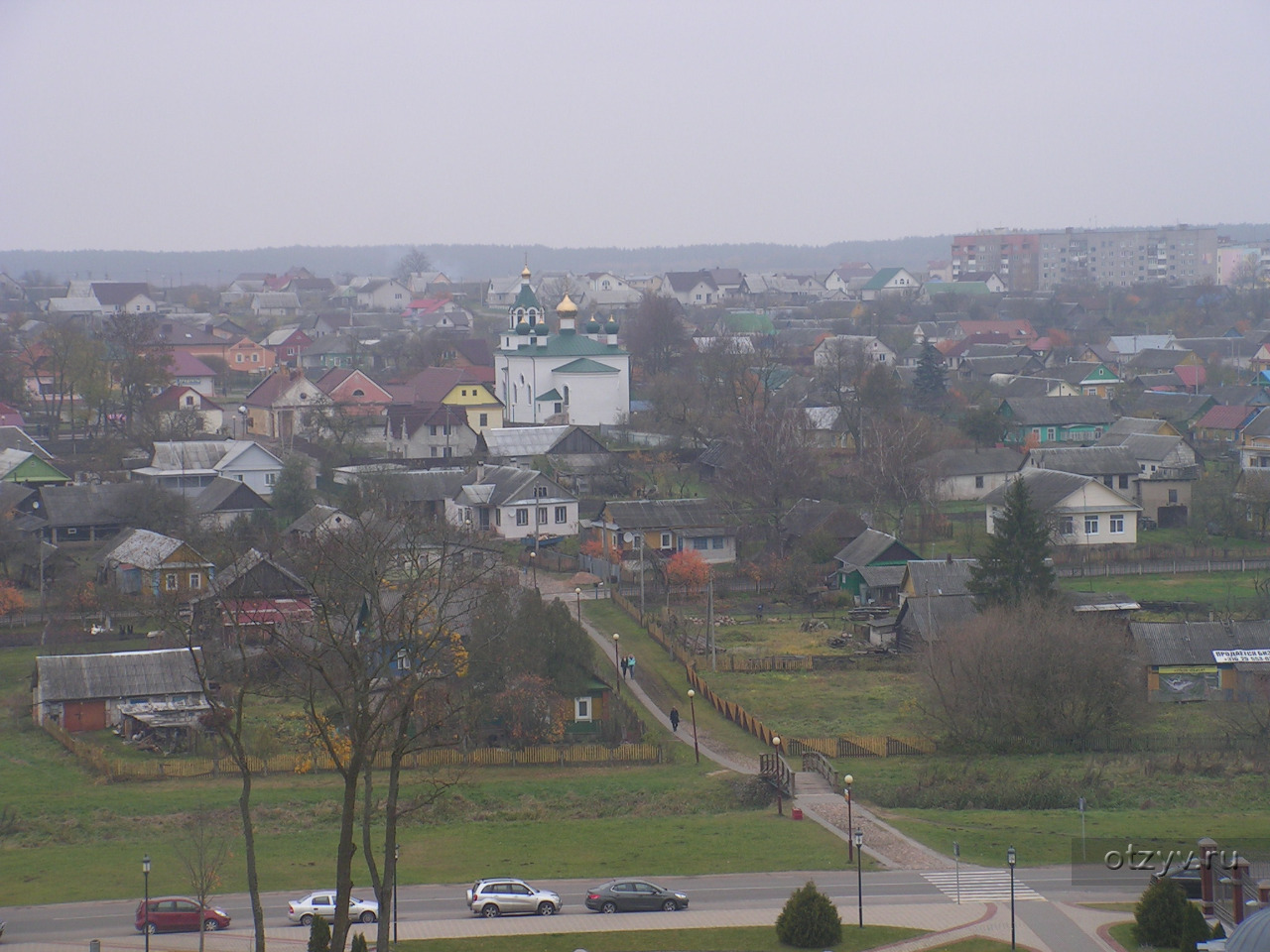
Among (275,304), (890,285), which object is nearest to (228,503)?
(275,304)

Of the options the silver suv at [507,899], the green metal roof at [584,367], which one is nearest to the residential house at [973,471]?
the green metal roof at [584,367]

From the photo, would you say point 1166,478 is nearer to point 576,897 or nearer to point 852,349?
point 852,349

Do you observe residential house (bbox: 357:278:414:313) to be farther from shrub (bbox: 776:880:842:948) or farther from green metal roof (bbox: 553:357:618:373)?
shrub (bbox: 776:880:842:948)

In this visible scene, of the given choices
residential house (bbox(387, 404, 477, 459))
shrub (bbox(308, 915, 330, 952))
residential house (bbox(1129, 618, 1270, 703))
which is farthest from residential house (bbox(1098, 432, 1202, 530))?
shrub (bbox(308, 915, 330, 952))

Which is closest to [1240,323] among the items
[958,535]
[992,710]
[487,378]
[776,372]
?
[776,372]

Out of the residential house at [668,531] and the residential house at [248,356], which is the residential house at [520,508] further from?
the residential house at [248,356]
